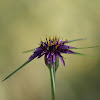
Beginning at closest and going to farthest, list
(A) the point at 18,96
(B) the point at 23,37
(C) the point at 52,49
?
(C) the point at 52,49, (A) the point at 18,96, (B) the point at 23,37

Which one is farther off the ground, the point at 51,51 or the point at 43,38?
the point at 43,38

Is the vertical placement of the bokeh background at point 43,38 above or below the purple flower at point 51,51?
above

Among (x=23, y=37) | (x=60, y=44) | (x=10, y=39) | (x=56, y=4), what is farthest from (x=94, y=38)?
(x=60, y=44)

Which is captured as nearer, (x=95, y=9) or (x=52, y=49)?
(x=52, y=49)

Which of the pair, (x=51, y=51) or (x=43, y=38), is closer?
(x=51, y=51)

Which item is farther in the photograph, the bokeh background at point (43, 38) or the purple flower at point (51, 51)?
the bokeh background at point (43, 38)

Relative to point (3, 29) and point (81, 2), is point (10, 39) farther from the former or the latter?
point (81, 2)

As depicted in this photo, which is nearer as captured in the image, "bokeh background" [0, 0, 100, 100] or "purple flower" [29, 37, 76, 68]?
"purple flower" [29, 37, 76, 68]

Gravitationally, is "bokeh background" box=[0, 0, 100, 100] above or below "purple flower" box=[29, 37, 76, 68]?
above
